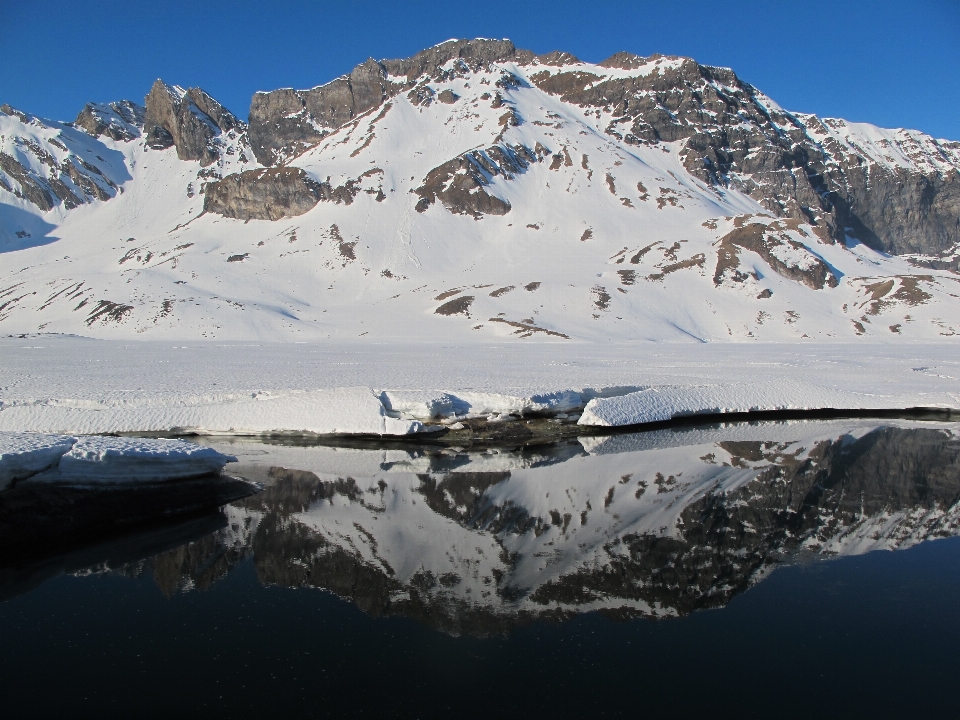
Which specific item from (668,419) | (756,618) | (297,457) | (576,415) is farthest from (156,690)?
(668,419)

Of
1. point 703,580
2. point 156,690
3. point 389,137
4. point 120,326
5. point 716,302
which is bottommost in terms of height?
point 156,690

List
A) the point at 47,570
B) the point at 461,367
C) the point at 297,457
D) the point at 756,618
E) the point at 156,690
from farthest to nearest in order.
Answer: the point at 461,367
the point at 297,457
the point at 47,570
the point at 756,618
the point at 156,690

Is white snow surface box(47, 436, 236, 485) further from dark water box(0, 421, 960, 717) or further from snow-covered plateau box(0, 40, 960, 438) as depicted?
snow-covered plateau box(0, 40, 960, 438)

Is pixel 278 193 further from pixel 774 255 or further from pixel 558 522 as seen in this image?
pixel 558 522

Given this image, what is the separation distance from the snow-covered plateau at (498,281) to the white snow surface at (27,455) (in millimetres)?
6430

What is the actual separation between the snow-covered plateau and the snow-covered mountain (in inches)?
26.4

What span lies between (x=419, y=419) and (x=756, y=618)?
15.1 metres

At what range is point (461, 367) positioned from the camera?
1439 inches

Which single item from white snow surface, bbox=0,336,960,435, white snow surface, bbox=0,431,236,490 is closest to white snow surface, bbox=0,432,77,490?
white snow surface, bbox=0,431,236,490

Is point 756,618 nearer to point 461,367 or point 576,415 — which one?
point 576,415

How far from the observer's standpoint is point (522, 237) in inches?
5167

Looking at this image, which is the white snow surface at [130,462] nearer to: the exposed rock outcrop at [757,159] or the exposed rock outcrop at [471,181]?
the exposed rock outcrop at [471,181]

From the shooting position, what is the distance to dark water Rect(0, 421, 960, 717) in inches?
323

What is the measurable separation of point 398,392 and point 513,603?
48.9 ft
